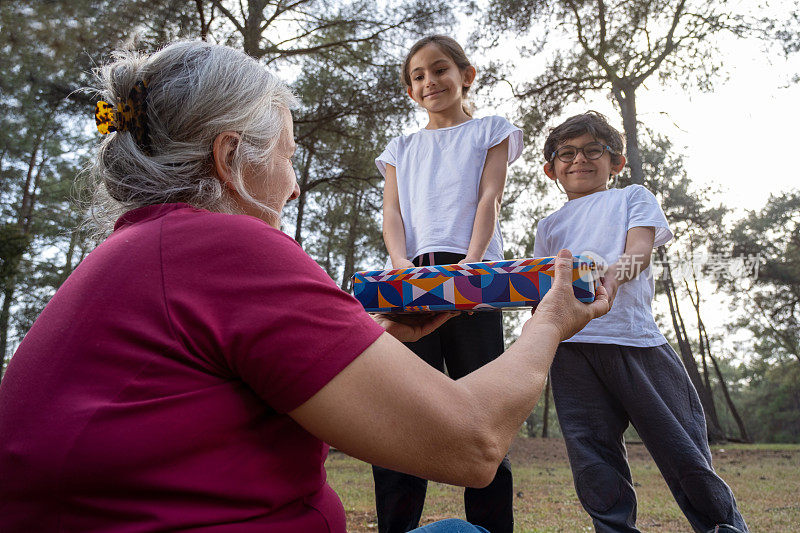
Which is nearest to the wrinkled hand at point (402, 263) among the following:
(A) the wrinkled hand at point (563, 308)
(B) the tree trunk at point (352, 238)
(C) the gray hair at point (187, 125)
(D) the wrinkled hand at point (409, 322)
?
(D) the wrinkled hand at point (409, 322)

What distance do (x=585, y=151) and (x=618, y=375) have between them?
1.05 metres

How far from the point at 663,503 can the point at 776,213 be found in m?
17.1

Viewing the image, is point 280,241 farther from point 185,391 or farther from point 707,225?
point 707,225

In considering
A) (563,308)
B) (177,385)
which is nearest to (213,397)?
(177,385)

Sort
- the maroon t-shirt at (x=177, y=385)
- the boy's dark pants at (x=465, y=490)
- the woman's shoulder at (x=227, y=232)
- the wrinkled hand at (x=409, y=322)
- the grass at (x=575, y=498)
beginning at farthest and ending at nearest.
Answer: the grass at (x=575, y=498) → the boy's dark pants at (x=465, y=490) → the wrinkled hand at (x=409, y=322) → the woman's shoulder at (x=227, y=232) → the maroon t-shirt at (x=177, y=385)

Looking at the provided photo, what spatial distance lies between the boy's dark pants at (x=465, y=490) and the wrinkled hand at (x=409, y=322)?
0.56 metres

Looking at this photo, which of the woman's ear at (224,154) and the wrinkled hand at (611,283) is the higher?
the woman's ear at (224,154)

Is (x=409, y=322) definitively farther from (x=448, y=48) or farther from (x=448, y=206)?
(x=448, y=48)

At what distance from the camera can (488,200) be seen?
264 centimetres

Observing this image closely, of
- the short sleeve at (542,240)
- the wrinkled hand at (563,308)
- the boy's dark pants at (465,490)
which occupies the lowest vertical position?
the boy's dark pants at (465,490)

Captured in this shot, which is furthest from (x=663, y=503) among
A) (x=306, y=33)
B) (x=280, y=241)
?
(x=306, y=33)

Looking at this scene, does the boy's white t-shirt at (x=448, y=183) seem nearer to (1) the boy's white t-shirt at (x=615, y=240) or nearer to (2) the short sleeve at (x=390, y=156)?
(2) the short sleeve at (x=390, y=156)

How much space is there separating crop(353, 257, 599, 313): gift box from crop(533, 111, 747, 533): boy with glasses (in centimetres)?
73

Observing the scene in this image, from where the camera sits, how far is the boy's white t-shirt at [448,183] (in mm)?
2672
